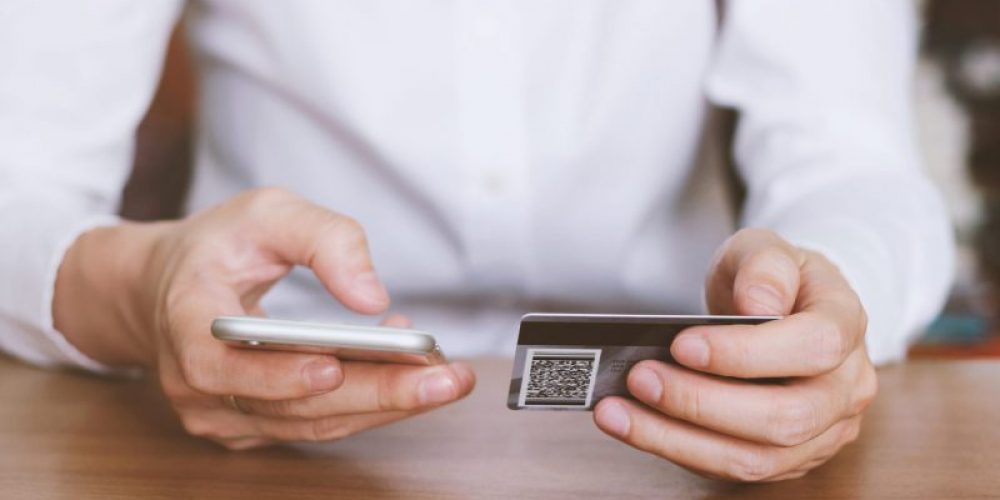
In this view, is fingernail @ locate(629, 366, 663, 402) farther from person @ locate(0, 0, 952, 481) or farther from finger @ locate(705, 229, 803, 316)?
person @ locate(0, 0, 952, 481)

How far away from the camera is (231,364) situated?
1.60 ft

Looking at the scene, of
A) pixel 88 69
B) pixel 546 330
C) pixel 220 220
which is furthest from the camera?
pixel 88 69

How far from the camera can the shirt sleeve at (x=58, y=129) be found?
708 millimetres

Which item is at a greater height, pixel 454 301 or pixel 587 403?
pixel 587 403

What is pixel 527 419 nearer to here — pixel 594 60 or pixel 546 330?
pixel 546 330

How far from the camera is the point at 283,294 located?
3.05ft

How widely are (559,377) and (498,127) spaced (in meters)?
0.42

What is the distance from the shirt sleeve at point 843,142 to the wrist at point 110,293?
1.46 feet

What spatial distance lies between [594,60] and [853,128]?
229mm

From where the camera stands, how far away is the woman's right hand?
480 mm

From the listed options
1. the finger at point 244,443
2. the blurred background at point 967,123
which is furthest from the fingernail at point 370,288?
the blurred background at point 967,123

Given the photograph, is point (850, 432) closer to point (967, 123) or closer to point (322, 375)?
point (322, 375)

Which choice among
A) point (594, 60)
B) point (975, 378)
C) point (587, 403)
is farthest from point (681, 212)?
point (587, 403)

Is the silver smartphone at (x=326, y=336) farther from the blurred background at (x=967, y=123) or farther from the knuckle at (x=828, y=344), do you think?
the blurred background at (x=967, y=123)
